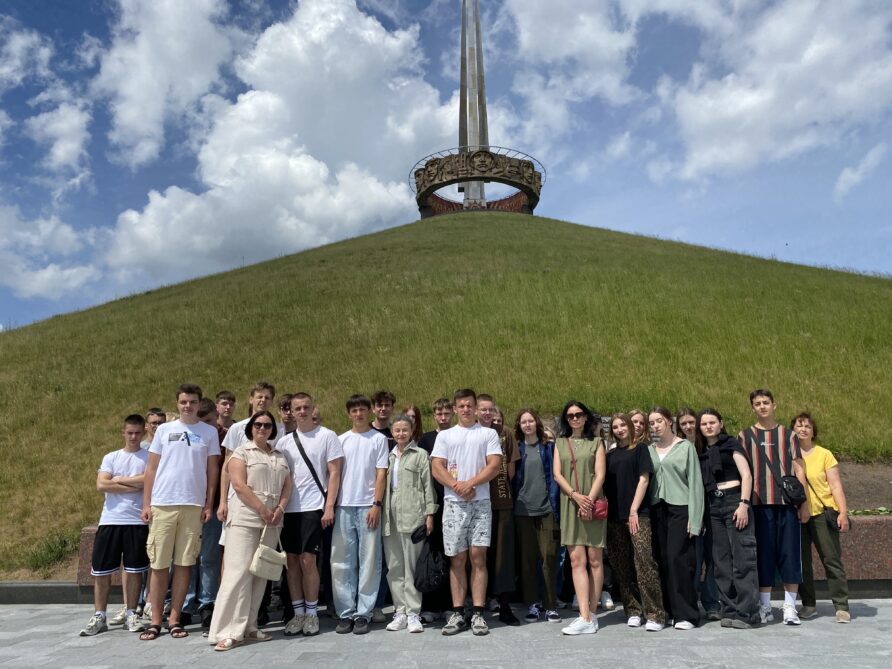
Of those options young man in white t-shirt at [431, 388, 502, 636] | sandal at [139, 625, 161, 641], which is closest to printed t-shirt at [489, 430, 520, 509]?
young man in white t-shirt at [431, 388, 502, 636]

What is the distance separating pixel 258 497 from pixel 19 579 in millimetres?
4767

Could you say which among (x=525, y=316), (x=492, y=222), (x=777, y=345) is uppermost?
(x=492, y=222)

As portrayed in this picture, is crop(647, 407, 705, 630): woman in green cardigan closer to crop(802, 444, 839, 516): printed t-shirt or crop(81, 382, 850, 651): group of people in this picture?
crop(81, 382, 850, 651): group of people

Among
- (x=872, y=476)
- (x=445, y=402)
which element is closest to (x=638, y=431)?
(x=445, y=402)

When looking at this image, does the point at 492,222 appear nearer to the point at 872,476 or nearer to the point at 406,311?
the point at 406,311

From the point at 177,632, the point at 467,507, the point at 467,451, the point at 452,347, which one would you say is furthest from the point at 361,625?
the point at 452,347

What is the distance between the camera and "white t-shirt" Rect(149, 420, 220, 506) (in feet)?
16.4

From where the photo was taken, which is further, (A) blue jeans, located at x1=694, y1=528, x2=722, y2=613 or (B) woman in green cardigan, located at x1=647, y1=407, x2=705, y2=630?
(A) blue jeans, located at x1=694, y1=528, x2=722, y2=613

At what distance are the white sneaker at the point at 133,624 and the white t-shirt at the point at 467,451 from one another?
273 centimetres

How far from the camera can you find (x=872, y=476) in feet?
31.0

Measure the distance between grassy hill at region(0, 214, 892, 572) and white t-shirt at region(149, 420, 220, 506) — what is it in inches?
172

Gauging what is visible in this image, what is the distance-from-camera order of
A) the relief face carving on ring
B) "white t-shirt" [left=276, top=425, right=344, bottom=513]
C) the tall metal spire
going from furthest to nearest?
the tall metal spire
the relief face carving on ring
"white t-shirt" [left=276, top=425, right=344, bottom=513]

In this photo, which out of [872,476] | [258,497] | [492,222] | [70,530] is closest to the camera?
[258,497]

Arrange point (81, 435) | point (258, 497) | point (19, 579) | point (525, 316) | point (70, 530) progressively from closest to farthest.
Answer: point (258, 497) < point (19, 579) < point (70, 530) < point (81, 435) < point (525, 316)
